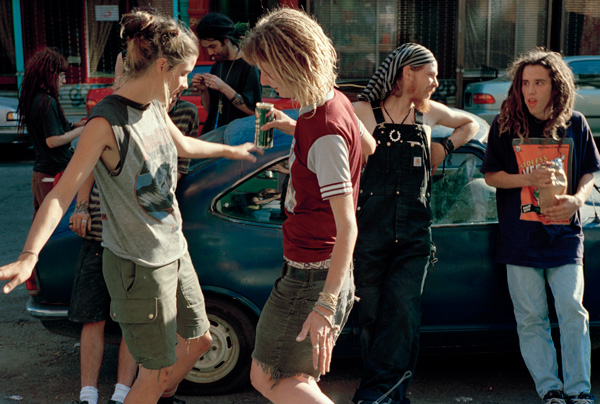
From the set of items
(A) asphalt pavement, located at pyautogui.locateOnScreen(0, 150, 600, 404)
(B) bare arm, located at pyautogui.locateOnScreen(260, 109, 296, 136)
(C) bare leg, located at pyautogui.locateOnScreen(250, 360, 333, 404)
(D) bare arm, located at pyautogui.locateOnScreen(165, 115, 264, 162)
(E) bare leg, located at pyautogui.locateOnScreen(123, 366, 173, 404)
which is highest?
(B) bare arm, located at pyautogui.locateOnScreen(260, 109, 296, 136)

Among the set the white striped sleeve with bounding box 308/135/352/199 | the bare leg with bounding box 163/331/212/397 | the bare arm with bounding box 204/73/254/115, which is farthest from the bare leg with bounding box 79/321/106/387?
the bare arm with bounding box 204/73/254/115

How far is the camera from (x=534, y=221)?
3893 mm

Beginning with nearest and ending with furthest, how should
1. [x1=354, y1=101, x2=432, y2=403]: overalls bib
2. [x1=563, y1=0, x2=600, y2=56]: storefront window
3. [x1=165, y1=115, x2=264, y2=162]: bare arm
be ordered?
1. [x1=165, y1=115, x2=264, y2=162]: bare arm
2. [x1=354, y1=101, x2=432, y2=403]: overalls bib
3. [x1=563, y1=0, x2=600, y2=56]: storefront window

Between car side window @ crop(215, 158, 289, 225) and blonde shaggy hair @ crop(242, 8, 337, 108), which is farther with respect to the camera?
car side window @ crop(215, 158, 289, 225)

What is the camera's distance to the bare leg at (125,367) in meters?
3.85

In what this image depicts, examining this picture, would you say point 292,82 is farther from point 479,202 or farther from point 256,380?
point 479,202

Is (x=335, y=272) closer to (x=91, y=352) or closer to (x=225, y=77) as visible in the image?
(x=91, y=352)

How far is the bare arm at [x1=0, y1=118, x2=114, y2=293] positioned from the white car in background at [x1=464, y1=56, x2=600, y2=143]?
999 cm

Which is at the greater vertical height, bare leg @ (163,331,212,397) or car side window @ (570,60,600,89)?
car side window @ (570,60,600,89)

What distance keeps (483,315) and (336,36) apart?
557 inches

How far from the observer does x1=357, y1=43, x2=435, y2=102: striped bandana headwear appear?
3768mm

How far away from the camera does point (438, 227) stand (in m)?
4.04

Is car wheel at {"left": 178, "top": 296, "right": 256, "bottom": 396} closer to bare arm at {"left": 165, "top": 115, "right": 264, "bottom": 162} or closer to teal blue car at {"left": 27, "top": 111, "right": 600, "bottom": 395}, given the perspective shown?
teal blue car at {"left": 27, "top": 111, "right": 600, "bottom": 395}

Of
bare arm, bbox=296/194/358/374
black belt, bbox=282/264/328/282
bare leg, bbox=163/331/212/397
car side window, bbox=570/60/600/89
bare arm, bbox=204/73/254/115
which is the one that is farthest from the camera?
car side window, bbox=570/60/600/89
